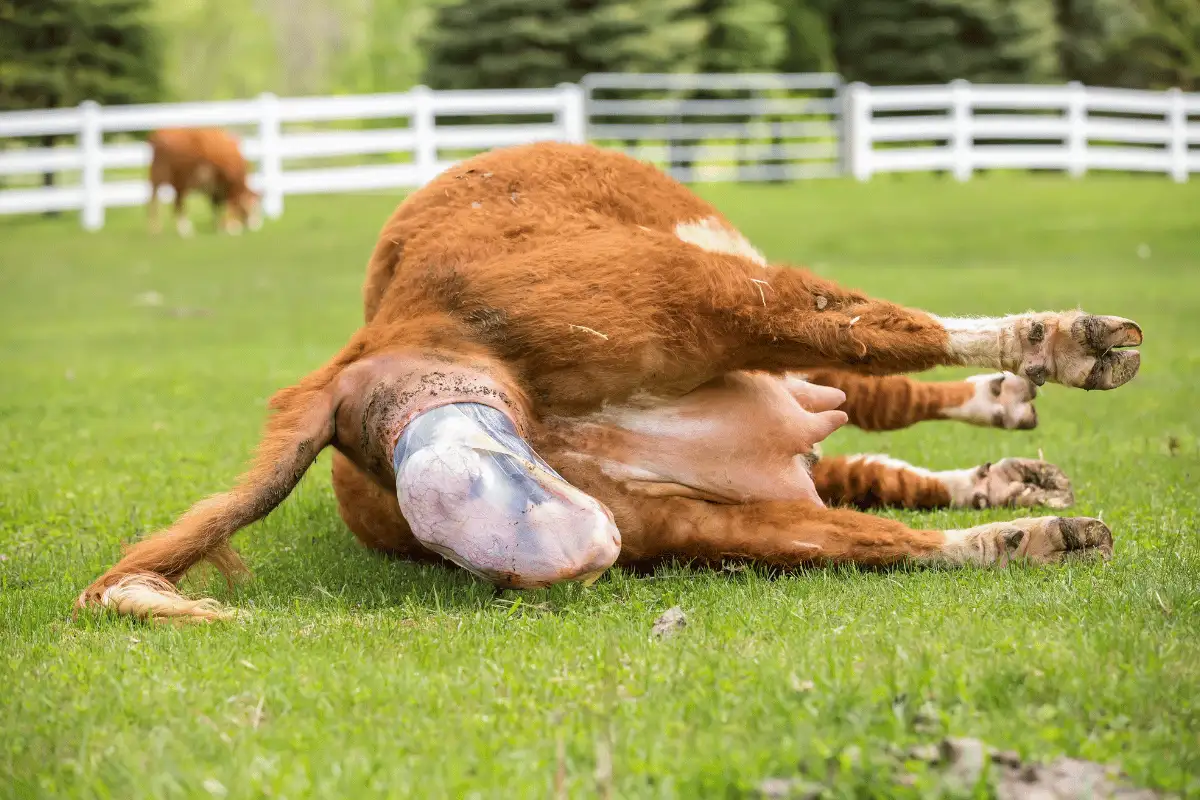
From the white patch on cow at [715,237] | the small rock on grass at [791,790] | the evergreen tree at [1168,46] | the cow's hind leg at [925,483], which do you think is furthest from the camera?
the evergreen tree at [1168,46]

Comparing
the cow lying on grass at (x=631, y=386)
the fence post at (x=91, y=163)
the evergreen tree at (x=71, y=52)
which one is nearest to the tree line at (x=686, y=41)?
the evergreen tree at (x=71, y=52)

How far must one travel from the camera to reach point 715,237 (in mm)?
4613

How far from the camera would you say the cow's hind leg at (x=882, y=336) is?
3898mm

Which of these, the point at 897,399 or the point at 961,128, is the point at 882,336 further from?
the point at 961,128

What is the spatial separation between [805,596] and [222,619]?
5.07ft

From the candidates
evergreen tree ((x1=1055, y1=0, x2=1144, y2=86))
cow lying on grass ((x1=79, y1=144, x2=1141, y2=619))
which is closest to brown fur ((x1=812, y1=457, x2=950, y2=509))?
cow lying on grass ((x1=79, y1=144, x2=1141, y2=619))

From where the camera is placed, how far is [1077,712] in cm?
269

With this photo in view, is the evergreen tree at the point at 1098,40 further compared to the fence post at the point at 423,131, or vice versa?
the evergreen tree at the point at 1098,40

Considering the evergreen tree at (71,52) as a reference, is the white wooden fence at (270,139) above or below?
below

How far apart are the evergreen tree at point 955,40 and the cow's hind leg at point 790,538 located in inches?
1144

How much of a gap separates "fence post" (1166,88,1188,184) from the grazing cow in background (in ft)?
51.9

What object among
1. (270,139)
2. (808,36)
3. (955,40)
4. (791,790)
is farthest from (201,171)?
(791,790)

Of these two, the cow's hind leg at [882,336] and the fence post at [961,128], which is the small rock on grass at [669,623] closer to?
the cow's hind leg at [882,336]

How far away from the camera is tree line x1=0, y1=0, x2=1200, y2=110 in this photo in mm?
26359
